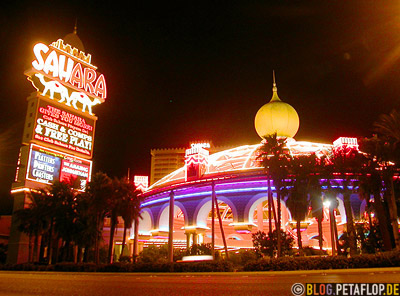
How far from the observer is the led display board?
5525cm

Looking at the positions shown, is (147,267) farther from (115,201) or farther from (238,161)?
(238,161)

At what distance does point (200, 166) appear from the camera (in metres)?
51.6

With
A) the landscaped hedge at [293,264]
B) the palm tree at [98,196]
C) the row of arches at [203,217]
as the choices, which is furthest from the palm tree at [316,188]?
the palm tree at [98,196]

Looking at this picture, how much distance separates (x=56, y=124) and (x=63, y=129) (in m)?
1.47

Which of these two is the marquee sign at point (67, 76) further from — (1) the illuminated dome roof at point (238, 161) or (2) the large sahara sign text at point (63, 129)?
(1) the illuminated dome roof at point (238, 161)

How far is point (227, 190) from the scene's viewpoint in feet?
170

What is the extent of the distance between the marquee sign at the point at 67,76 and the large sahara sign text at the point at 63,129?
2028 mm

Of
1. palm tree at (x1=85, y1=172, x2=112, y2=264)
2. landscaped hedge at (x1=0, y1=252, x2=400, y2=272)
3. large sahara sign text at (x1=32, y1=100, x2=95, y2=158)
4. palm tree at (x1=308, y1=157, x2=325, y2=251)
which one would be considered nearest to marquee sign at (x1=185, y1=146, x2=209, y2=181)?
palm tree at (x1=85, y1=172, x2=112, y2=264)

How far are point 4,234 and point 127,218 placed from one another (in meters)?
38.7

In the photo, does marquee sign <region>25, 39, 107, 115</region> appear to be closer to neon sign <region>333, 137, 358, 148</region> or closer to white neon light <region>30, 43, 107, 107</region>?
white neon light <region>30, 43, 107, 107</region>

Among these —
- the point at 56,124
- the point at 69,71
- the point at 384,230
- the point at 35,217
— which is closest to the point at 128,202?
the point at 35,217

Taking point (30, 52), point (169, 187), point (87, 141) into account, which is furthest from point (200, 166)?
point (30, 52)

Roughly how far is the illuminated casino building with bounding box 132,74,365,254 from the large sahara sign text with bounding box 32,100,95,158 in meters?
14.1

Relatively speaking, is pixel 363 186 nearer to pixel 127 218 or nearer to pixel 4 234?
pixel 127 218
